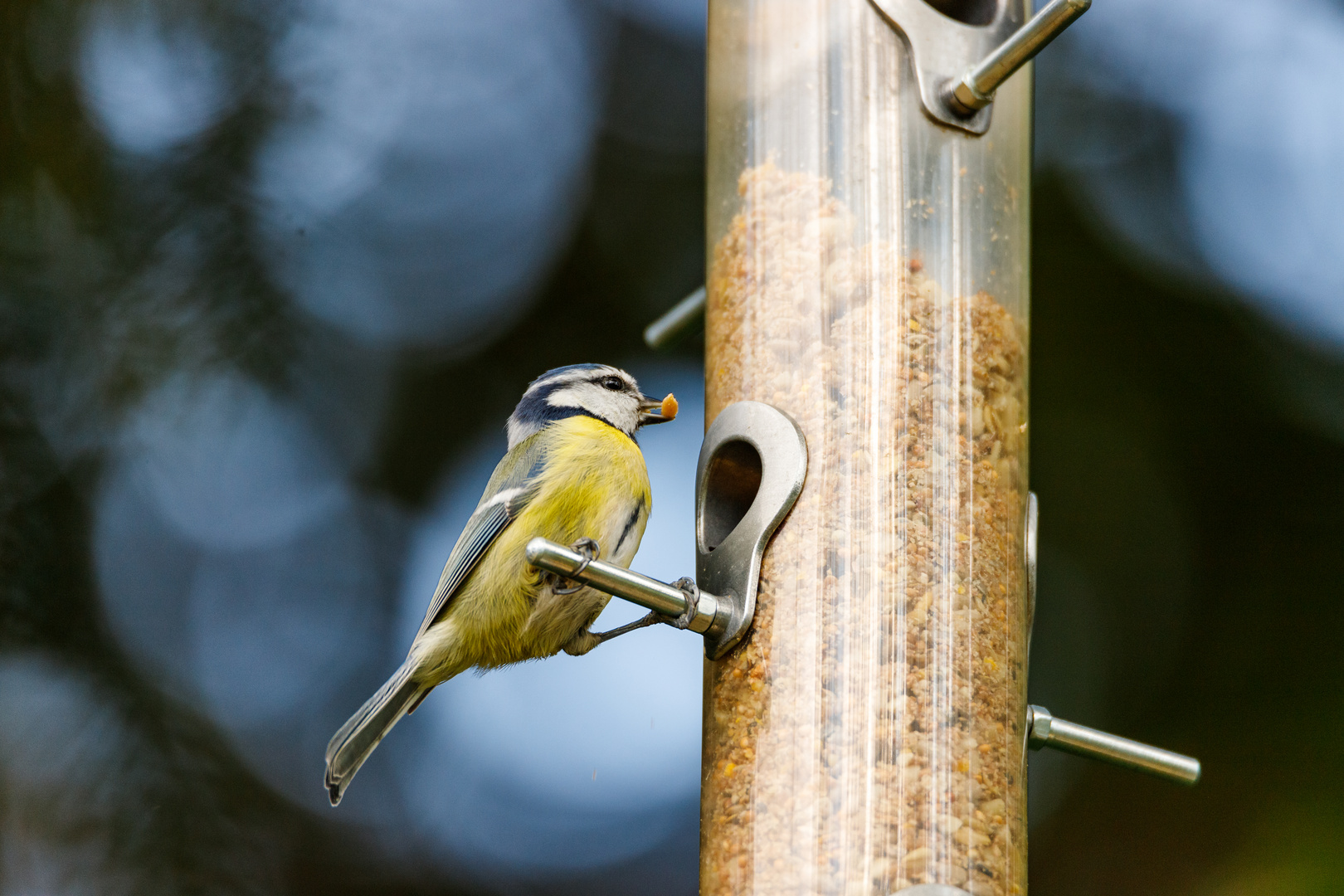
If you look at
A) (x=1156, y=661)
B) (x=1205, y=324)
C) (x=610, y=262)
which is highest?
(x=1205, y=324)

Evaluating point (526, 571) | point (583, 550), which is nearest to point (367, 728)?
point (526, 571)

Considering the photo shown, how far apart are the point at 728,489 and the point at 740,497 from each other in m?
0.03

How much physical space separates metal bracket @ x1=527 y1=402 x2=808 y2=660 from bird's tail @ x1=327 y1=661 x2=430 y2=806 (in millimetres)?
796

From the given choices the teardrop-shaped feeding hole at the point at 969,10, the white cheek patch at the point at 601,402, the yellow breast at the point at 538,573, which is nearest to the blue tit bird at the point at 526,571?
the yellow breast at the point at 538,573

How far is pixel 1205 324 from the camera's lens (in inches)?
150

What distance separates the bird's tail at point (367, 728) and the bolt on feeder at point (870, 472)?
82cm

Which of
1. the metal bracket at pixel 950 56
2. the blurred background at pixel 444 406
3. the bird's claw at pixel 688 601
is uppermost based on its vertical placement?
the metal bracket at pixel 950 56

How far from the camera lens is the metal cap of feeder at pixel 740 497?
2.03 meters

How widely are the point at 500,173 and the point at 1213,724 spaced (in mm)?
3349

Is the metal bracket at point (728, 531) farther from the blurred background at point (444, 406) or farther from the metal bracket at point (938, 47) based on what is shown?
the blurred background at point (444, 406)

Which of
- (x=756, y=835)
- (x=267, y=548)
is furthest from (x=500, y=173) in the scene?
(x=756, y=835)

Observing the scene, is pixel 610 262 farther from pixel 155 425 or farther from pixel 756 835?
pixel 756 835

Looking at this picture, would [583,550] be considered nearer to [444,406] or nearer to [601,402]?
[601,402]

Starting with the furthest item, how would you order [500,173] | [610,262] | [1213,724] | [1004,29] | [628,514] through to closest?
1. [500,173]
2. [610,262]
3. [1213,724]
4. [628,514]
5. [1004,29]
